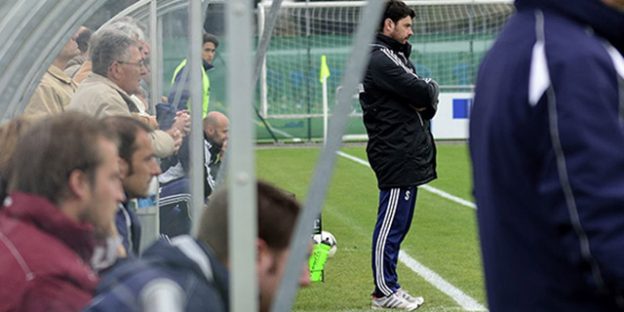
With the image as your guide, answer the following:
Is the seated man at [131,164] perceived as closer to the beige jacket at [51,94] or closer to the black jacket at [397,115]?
the beige jacket at [51,94]

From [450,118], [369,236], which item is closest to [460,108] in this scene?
[450,118]

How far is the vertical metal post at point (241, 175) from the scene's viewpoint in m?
2.50

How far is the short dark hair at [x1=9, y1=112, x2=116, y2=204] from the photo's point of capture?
124 inches

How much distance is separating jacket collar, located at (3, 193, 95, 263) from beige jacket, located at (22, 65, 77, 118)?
8.23 feet

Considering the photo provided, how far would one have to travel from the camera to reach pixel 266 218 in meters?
2.90

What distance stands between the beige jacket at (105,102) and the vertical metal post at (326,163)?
9.84 ft

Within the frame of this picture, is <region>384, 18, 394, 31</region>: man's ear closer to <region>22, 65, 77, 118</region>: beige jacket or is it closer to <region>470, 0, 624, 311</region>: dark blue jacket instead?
<region>22, 65, 77, 118</region>: beige jacket

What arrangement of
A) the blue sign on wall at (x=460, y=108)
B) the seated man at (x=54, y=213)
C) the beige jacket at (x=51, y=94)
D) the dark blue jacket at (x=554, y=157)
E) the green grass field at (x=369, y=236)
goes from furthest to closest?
the blue sign on wall at (x=460, y=108) → the green grass field at (x=369, y=236) → the beige jacket at (x=51, y=94) → the seated man at (x=54, y=213) → the dark blue jacket at (x=554, y=157)

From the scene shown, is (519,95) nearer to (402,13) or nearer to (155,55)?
(155,55)

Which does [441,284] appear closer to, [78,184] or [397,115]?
[397,115]

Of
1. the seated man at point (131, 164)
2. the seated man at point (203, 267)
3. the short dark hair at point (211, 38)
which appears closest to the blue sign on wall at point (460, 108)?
the short dark hair at point (211, 38)

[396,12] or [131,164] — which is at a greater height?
[131,164]

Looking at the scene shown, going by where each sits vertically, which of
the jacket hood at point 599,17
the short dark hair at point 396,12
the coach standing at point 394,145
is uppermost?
the jacket hood at point 599,17

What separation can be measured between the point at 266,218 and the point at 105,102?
2874mm
